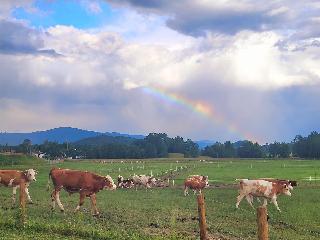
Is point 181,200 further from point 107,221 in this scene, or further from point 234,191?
point 107,221

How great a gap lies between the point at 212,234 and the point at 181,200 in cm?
1335

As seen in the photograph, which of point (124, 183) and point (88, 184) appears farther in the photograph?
point (124, 183)

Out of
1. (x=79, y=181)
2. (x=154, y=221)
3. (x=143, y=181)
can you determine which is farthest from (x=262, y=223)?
(x=143, y=181)

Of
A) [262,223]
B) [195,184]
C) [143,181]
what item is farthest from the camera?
[143,181]

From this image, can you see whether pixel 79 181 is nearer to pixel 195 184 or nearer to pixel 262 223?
pixel 262 223

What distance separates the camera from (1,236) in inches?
626

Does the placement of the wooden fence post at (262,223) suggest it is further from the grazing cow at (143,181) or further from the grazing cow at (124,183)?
the grazing cow at (124,183)

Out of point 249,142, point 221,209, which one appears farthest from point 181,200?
point 249,142

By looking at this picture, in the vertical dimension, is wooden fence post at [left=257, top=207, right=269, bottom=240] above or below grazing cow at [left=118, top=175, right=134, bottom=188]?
above

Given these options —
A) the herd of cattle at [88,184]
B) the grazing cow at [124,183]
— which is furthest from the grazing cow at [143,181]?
the herd of cattle at [88,184]

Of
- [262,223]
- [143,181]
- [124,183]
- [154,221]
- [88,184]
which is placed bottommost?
[154,221]

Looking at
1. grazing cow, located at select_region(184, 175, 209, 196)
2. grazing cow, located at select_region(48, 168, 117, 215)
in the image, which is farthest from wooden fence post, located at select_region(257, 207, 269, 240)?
grazing cow, located at select_region(184, 175, 209, 196)

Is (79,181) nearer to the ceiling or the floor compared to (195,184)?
nearer to the ceiling

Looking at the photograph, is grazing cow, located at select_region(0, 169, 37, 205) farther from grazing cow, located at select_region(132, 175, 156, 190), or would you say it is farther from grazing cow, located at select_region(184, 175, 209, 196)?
grazing cow, located at select_region(132, 175, 156, 190)
